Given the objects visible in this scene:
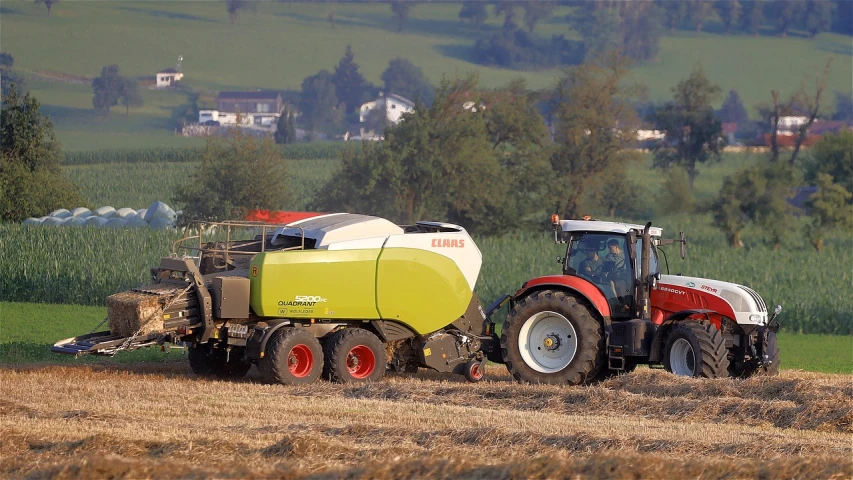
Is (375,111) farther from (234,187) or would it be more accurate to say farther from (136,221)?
(234,187)

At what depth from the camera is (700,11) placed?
162 metres

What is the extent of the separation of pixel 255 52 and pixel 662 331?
414 ft

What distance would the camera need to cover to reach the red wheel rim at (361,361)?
15758mm

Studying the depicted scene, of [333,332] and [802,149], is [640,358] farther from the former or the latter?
[802,149]

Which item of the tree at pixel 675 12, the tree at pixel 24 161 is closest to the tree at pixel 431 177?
the tree at pixel 24 161

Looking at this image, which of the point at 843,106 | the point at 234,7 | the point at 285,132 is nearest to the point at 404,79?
the point at 234,7

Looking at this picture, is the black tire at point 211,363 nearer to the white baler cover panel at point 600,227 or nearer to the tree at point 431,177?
the white baler cover panel at point 600,227

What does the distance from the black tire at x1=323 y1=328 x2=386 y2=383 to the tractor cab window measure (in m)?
2.96

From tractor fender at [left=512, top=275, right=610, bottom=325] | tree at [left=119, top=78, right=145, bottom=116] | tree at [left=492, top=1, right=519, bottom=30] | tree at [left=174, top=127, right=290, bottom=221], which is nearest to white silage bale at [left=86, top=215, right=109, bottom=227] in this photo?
tree at [left=174, top=127, right=290, bottom=221]

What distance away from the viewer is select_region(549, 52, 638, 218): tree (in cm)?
6162

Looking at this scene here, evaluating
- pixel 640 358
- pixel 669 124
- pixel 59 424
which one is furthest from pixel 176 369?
pixel 669 124

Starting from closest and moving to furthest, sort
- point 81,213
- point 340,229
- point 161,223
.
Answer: point 340,229, point 161,223, point 81,213

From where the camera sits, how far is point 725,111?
121625 mm

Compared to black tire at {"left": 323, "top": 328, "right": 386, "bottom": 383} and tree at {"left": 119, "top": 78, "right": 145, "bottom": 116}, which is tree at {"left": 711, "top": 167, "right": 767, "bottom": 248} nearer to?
black tire at {"left": 323, "top": 328, "right": 386, "bottom": 383}
